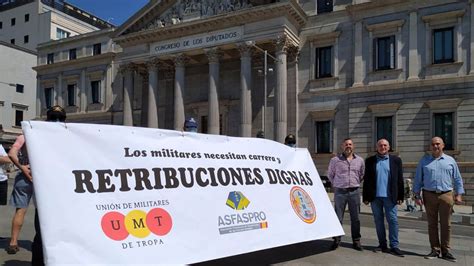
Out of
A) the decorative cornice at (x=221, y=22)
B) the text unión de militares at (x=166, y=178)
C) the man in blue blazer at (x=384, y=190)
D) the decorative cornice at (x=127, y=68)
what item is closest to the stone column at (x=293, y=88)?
the decorative cornice at (x=221, y=22)

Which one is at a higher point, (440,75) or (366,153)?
(440,75)

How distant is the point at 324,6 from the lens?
3362 centimetres

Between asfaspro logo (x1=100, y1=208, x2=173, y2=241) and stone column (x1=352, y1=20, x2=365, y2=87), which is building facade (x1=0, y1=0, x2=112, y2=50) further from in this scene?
asfaspro logo (x1=100, y1=208, x2=173, y2=241)

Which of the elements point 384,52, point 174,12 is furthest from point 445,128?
point 174,12

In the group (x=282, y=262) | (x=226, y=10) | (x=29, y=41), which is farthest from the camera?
(x=29, y=41)

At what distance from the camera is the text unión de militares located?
469 cm

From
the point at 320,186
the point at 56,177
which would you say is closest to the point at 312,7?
the point at 320,186

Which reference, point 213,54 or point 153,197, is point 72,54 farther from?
point 153,197

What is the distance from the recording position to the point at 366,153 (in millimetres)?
30516

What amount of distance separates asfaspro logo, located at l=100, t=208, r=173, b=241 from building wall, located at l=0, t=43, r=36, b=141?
58.7 metres

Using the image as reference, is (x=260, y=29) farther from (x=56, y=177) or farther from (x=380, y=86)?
(x=56, y=177)

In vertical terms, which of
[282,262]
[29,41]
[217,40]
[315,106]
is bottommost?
[282,262]

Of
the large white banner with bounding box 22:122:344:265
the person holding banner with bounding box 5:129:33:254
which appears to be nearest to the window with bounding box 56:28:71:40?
the person holding banner with bounding box 5:129:33:254

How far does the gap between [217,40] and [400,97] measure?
Result: 14.6 metres
